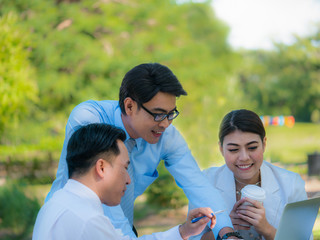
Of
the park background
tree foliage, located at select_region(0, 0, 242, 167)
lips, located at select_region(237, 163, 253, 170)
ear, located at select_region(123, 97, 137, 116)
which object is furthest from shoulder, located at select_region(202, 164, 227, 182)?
tree foliage, located at select_region(0, 0, 242, 167)

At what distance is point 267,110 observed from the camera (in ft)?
125

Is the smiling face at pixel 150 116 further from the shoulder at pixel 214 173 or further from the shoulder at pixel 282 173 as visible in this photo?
the shoulder at pixel 282 173

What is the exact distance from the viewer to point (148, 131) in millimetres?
2467

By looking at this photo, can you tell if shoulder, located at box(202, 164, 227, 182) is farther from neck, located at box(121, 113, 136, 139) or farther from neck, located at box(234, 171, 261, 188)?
neck, located at box(121, 113, 136, 139)

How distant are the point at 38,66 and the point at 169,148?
13154 millimetres

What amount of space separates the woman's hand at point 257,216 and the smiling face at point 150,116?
629 mm

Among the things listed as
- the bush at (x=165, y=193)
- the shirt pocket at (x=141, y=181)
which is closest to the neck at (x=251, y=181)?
the shirt pocket at (x=141, y=181)

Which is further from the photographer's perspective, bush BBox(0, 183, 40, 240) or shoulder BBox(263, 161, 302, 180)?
bush BBox(0, 183, 40, 240)

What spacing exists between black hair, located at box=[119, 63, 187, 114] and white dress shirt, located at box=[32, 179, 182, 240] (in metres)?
0.80

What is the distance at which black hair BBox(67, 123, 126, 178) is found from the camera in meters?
1.79

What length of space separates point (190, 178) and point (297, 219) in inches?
31.4

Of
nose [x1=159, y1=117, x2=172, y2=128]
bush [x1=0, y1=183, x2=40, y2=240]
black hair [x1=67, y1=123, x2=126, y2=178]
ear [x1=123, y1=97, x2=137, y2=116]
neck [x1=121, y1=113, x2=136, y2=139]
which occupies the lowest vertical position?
bush [x1=0, y1=183, x2=40, y2=240]

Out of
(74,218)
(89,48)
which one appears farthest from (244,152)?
(89,48)

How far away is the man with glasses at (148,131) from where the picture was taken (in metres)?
2.32
